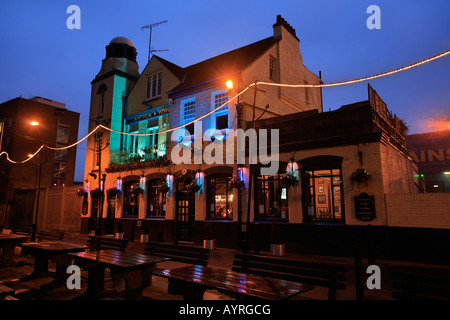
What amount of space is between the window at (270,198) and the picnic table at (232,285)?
26.8 feet

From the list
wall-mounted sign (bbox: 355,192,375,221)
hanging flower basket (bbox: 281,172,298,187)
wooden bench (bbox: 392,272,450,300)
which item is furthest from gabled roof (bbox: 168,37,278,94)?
wooden bench (bbox: 392,272,450,300)

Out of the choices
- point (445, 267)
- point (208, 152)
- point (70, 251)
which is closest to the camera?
point (70, 251)

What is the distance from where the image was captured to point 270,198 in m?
13.5

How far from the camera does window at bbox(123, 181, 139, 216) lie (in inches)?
754

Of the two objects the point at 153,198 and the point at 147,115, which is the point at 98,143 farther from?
the point at 153,198

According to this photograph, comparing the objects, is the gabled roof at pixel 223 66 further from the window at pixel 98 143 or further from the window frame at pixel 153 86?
the window at pixel 98 143

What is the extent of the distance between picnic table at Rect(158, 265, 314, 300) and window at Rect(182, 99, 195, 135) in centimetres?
1234

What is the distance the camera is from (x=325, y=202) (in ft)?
43.6

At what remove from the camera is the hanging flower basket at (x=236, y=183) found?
13438 millimetres

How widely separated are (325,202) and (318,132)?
338 centimetres

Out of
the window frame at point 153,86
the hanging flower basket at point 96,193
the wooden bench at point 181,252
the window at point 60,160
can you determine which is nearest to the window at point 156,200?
the hanging flower basket at point 96,193
